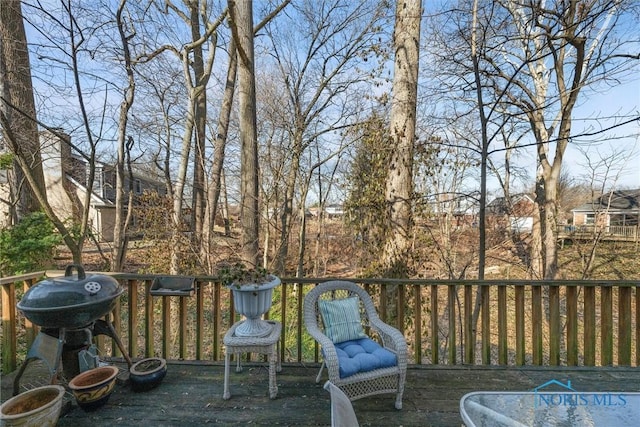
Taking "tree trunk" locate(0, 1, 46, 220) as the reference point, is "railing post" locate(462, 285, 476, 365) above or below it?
below

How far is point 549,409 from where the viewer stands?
1730 millimetres

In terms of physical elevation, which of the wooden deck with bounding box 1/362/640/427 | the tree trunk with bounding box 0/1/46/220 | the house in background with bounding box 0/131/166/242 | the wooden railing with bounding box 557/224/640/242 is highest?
the tree trunk with bounding box 0/1/46/220

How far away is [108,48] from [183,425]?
5.01m

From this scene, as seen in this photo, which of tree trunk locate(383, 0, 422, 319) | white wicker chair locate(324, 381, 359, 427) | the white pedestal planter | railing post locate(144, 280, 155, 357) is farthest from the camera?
tree trunk locate(383, 0, 422, 319)

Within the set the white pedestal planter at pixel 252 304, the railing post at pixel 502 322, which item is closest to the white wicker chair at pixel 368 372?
the white pedestal planter at pixel 252 304

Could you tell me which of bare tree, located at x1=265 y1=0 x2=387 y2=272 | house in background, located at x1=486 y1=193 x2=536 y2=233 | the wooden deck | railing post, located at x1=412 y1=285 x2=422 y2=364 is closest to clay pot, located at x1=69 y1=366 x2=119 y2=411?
the wooden deck

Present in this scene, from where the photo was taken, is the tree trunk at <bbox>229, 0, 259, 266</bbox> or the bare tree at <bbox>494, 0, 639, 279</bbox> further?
the tree trunk at <bbox>229, 0, 259, 266</bbox>

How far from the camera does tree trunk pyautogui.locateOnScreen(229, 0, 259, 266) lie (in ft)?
13.6

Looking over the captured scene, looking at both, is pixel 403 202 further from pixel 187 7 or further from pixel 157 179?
pixel 157 179

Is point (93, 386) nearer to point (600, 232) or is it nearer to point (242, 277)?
point (242, 277)

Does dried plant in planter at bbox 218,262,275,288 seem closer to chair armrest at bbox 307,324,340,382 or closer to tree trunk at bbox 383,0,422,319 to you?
chair armrest at bbox 307,324,340,382

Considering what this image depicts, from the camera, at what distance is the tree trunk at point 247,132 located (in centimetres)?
414

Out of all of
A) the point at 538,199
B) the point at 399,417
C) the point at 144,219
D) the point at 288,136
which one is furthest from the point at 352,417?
the point at 538,199

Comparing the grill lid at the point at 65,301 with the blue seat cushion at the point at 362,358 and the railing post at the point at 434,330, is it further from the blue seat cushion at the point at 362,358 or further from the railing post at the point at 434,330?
the railing post at the point at 434,330
